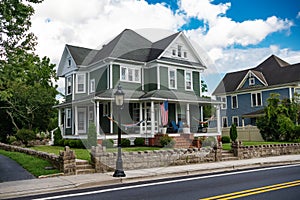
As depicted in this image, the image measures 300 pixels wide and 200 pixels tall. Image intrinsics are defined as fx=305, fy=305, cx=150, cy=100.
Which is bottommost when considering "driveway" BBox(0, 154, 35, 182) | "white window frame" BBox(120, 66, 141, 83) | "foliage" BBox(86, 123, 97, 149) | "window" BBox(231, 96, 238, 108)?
"driveway" BBox(0, 154, 35, 182)

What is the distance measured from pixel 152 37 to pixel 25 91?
12307mm

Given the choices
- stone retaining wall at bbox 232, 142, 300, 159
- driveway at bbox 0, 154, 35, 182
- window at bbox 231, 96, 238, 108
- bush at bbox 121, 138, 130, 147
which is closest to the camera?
driveway at bbox 0, 154, 35, 182

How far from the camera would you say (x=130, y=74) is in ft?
75.3

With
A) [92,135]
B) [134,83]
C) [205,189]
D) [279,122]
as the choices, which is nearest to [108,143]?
[92,135]

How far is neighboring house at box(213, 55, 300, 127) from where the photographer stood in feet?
107

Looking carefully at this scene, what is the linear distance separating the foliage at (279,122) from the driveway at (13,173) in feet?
65.6

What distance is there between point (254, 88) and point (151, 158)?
25306 millimetres

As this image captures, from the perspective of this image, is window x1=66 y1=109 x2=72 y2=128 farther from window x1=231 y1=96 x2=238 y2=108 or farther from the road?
window x1=231 y1=96 x2=238 y2=108

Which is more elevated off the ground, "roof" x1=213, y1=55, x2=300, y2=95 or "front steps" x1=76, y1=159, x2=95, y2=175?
"roof" x1=213, y1=55, x2=300, y2=95

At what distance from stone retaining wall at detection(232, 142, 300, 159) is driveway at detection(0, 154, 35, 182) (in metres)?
10.3

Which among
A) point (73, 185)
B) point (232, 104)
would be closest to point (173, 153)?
point (73, 185)

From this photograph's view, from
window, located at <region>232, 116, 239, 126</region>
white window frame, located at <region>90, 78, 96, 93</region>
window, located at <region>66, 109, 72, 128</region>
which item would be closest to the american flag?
white window frame, located at <region>90, 78, 96, 93</region>

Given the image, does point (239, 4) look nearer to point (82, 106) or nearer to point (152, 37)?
point (152, 37)

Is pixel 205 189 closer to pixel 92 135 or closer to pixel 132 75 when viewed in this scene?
pixel 92 135
